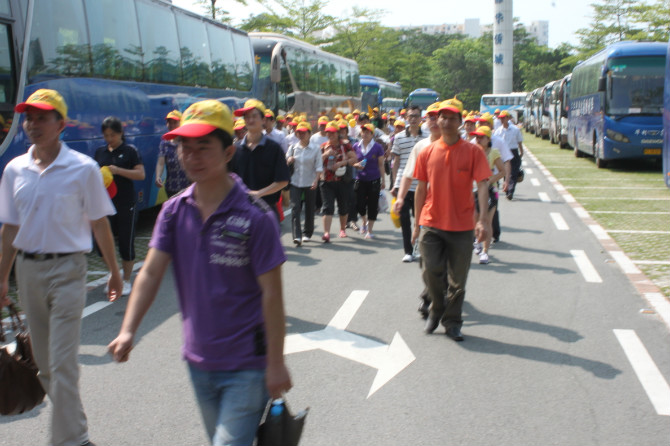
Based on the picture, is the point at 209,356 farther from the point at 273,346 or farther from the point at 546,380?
the point at 546,380

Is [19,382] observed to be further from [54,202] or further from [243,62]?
[243,62]

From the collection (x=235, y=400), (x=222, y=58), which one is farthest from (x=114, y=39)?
(x=235, y=400)

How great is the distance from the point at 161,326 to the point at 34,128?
307 centimetres

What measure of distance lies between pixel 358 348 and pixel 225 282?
11.1 ft

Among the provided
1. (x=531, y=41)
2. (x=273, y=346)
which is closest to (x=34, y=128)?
(x=273, y=346)

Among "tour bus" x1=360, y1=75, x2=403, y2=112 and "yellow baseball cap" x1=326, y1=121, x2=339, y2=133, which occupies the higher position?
"yellow baseball cap" x1=326, y1=121, x2=339, y2=133

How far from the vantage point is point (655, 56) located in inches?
809

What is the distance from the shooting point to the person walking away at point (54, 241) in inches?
152

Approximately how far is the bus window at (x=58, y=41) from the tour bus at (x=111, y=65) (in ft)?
0.04

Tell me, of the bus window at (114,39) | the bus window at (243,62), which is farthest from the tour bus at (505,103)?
the bus window at (114,39)

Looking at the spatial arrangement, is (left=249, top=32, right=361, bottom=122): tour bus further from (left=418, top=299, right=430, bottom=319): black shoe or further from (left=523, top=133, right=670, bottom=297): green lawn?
(left=418, top=299, right=430, bottom=319): black shoe

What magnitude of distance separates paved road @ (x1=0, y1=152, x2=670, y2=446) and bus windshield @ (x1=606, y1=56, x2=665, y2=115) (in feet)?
43.4

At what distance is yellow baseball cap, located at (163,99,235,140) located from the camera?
2607mm

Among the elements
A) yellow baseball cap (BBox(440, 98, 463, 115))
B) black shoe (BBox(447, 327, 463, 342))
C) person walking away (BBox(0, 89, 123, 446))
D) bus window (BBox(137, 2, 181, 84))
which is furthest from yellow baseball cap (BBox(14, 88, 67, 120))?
bus window (BBox(137, 2, 181, 84))
